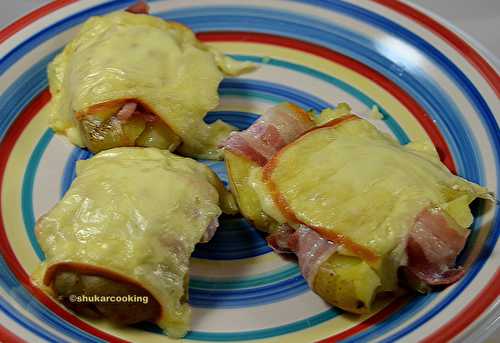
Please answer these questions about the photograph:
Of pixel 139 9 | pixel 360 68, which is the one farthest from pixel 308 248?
pixel 139 9

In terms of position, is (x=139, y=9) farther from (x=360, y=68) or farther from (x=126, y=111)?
(x=360, y=68)

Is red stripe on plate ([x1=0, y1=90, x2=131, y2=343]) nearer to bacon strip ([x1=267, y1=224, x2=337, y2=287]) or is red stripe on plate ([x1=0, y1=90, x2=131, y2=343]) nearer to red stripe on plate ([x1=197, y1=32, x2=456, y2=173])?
bacon strip ([x1=267, y1=224, x2=337, y2=287])

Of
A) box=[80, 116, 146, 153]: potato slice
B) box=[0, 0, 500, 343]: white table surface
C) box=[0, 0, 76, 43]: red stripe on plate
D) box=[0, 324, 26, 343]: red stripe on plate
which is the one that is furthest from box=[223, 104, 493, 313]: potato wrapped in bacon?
box=[0, 0, 500, 343]: white table surface

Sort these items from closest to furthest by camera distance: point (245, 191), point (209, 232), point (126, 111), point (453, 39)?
point (209, 232)
point (245, 191)
point (126, 111)
point (453, 39)

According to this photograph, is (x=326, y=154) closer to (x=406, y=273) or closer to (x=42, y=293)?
(x=406, y=273)

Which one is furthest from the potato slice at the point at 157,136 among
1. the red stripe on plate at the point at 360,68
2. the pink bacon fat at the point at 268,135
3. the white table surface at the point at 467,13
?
the white table surface at the point at 467,13
